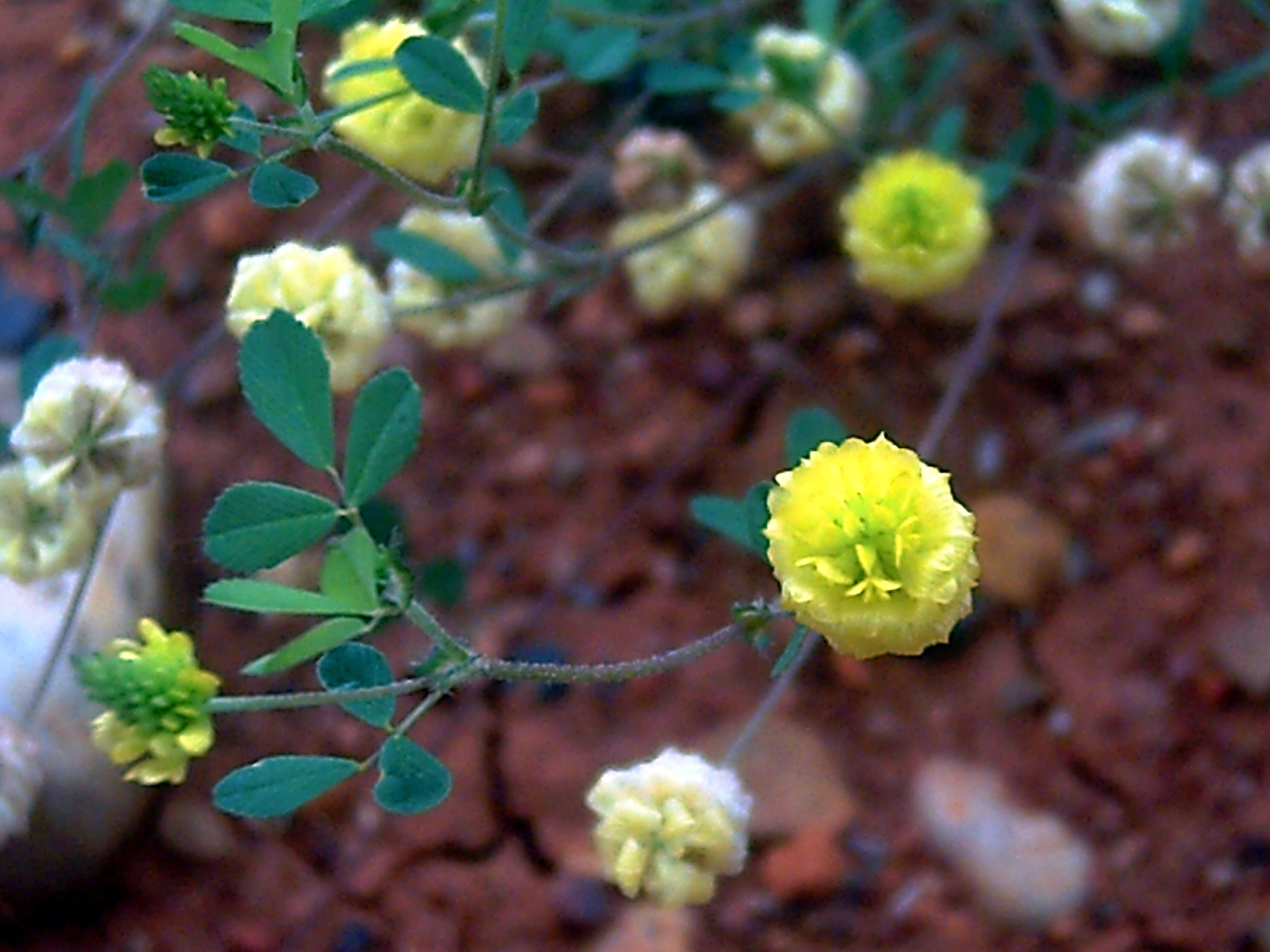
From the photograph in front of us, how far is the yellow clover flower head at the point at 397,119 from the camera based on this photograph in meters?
1.26

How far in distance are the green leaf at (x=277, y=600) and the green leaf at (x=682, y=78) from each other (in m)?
0.80

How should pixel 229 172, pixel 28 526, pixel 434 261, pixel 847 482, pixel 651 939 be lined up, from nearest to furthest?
pixel 847 482, pixel 229 172, pixel 28 526, pixel 434 261, pixel 651 939

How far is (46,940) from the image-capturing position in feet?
5.66

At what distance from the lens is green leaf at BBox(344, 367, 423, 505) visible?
44.4 inches

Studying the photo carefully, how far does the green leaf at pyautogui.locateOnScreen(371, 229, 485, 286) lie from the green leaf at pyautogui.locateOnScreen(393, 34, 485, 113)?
0.34m

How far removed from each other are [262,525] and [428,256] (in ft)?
1.52

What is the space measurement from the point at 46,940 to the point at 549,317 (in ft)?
3.34

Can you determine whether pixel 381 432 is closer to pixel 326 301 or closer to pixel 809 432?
pixel 326 301

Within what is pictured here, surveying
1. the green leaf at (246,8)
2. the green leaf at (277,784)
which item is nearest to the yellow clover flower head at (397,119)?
the green leaf at (246,8)

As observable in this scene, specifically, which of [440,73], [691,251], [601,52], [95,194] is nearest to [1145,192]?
[691,251]

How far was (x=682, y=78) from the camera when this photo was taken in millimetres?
1614

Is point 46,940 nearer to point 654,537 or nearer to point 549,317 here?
point 654,537

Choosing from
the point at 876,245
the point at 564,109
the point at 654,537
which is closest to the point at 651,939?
the point at 654,537

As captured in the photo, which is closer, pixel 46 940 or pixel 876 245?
pixel 876 245
